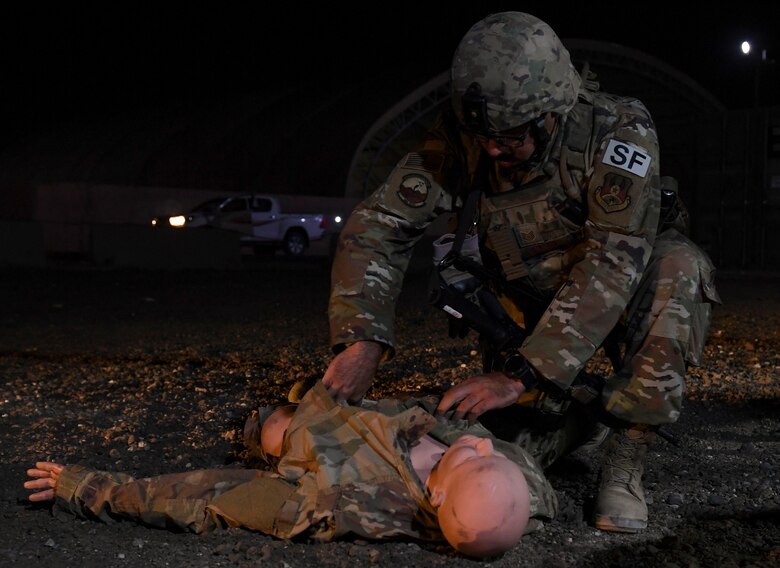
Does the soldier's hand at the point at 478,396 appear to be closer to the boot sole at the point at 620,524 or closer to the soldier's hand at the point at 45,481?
the boot sole at the point at 620,524

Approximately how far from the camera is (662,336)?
10.4ft

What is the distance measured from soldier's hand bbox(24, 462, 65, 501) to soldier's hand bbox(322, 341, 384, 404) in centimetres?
90

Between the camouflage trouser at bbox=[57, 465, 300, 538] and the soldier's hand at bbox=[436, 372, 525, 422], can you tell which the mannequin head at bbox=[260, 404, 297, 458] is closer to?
the camouflage trouser at bbox=[57, 465, 300, 538]

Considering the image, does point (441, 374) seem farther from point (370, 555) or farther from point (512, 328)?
point (370, 555)

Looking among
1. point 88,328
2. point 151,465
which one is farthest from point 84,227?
point 151,465

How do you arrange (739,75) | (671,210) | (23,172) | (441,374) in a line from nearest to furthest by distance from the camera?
(671,210) < (441,374) < (23,172) < (739,75)

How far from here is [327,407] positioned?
3.13 meters

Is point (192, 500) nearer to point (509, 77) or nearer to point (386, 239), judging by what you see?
point (386, 239)

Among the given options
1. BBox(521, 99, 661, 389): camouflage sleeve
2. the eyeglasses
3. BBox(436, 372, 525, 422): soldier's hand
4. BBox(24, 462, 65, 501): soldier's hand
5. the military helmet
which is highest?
the military helmet

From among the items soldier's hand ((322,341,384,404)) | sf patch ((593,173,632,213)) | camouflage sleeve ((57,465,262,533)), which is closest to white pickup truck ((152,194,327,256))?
soldier's hand ((322,341,384,404))

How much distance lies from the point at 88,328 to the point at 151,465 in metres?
5.01

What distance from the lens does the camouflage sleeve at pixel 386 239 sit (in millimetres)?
3352

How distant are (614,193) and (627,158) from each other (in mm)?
128

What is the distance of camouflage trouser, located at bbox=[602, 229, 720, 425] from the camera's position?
3.15m
